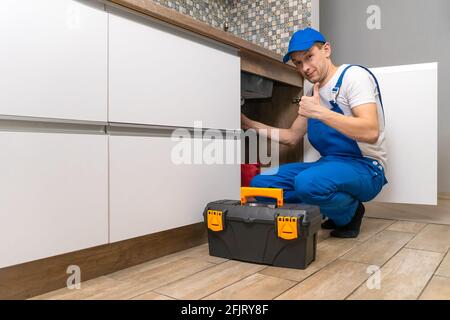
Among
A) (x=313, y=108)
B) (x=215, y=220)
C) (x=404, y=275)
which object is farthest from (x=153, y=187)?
(x=404, y=275)

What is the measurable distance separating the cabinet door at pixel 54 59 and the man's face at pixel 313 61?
0.92 meters

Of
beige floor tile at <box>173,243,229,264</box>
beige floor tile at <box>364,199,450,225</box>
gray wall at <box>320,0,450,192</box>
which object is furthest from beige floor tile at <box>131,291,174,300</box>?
gray wall at <box>320,0,450,192</box>

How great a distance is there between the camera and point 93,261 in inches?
43.9

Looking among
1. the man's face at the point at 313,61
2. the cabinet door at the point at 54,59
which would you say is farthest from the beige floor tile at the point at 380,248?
the cabinet door at the point at 54,59

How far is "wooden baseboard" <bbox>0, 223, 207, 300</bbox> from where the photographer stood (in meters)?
0.93

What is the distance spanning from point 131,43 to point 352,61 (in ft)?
7.55

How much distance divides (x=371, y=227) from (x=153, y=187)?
1.18 m

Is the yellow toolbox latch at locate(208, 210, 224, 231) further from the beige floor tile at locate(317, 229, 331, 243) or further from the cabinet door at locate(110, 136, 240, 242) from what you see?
the beige floor tile at locate(317, 229, 331, 243)

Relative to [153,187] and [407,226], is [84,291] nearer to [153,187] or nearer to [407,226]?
[153,187]

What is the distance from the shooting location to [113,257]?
117 cm

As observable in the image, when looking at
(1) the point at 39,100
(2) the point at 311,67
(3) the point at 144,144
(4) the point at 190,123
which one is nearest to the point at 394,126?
(2) the point at 311,67

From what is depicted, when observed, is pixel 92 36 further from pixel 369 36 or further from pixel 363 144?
pixel 369 36

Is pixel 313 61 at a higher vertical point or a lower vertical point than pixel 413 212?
higher

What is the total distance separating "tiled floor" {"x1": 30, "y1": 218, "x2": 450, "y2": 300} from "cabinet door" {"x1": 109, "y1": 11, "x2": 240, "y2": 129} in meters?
0.47
